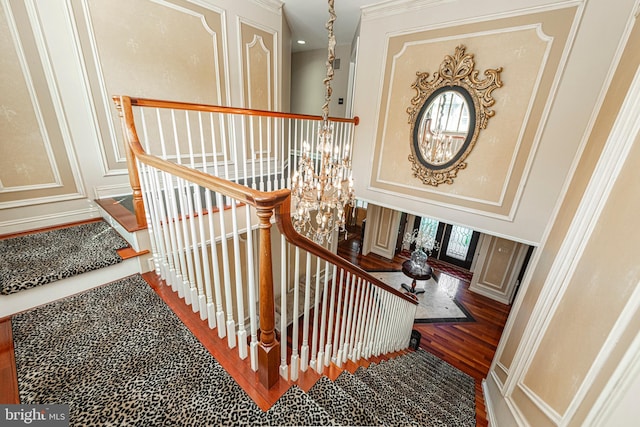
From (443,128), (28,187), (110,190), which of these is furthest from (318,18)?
(28,187)

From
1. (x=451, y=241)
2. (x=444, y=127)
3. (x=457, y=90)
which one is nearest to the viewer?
(x=457, y=90)

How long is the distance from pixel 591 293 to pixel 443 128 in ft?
8.01

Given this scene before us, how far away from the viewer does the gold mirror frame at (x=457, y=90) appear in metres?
2.90

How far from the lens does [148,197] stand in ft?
5.04

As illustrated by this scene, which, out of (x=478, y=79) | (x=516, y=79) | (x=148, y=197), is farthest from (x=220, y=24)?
(x=516, y=79)

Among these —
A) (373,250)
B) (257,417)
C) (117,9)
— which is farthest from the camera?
(373,250)

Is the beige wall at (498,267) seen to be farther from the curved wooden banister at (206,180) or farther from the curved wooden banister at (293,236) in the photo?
the curved wooden banister at (206,180)

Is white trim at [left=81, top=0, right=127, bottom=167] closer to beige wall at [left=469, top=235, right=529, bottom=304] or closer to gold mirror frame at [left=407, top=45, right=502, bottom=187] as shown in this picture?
gold mirror frame at [left=407, top=45, right=502, bottom=187]

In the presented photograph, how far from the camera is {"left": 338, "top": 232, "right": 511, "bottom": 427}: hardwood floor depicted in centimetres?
375

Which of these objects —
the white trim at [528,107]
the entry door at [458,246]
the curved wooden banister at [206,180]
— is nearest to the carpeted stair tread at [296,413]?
the curved wooden banister at [206,180]

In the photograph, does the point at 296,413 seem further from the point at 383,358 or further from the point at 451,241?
the point at 451,241

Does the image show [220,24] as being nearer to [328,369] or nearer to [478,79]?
[478,79]

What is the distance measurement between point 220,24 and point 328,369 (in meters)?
3.87

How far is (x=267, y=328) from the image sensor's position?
1.04 metres
